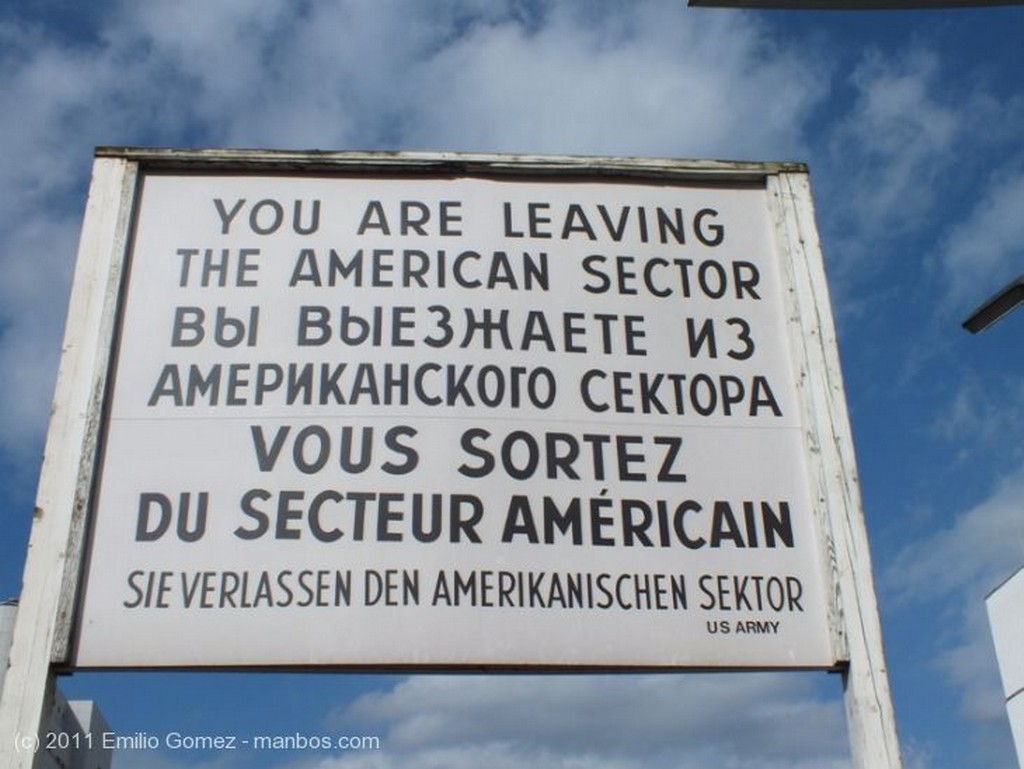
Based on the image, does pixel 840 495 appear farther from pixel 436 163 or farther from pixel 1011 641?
pixel 1011 641

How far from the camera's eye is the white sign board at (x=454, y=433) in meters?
3.58

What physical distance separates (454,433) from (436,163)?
1191 millimetres

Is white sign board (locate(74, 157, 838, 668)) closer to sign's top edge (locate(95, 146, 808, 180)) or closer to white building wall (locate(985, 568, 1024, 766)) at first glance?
sign's top edge (locate(95, 146, 808, 180))

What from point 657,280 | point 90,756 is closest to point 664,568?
point 657,280

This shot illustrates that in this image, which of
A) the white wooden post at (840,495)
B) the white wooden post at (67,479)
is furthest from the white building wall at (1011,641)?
the white wooden post at (67,479)

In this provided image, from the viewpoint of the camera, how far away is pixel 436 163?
4.51 metres

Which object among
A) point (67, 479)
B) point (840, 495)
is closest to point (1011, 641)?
point (840, 495)

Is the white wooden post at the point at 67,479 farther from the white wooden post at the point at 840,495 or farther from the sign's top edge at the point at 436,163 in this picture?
the white wooden post at the point at 840,495

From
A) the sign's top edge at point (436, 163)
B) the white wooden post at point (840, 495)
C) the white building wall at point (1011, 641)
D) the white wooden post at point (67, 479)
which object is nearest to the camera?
the white wooden post at point (67, 479)

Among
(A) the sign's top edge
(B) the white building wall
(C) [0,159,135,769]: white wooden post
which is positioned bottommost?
(C) [0,159,135,769]: white wooden post

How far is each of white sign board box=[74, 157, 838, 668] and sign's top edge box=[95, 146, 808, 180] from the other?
49mm

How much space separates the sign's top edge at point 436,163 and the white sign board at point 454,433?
49mm

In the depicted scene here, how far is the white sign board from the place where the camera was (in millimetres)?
3584

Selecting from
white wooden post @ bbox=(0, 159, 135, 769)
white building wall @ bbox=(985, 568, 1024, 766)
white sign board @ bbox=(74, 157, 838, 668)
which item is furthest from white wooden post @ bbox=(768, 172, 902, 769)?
white building wall @ bbox=(985, 568, 1024, 766)
